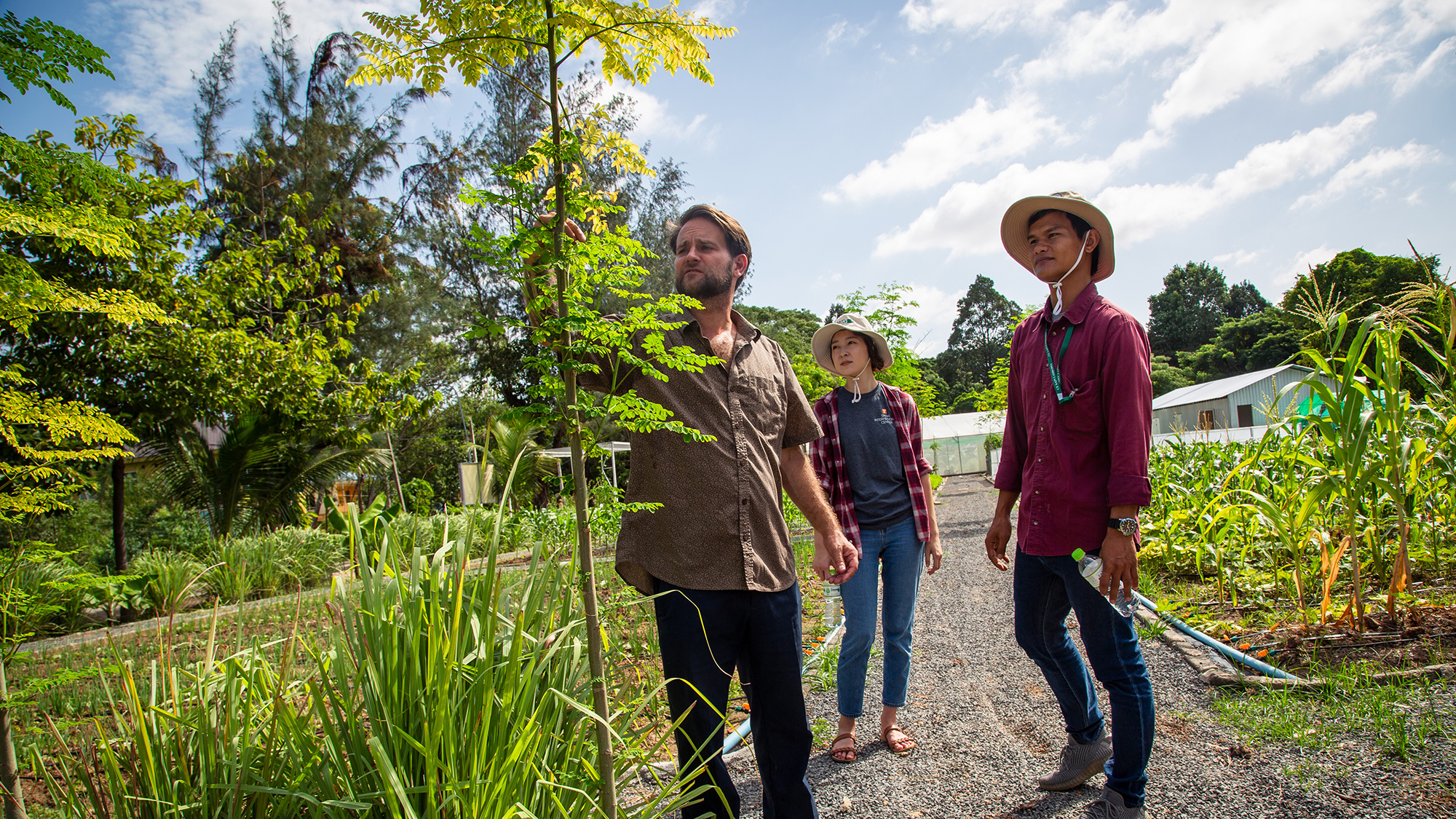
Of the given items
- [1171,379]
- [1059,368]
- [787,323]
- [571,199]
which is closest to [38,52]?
[571,199]

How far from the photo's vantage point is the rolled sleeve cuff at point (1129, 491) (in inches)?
81.8

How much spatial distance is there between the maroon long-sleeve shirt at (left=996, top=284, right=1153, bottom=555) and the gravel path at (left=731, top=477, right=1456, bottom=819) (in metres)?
0.97

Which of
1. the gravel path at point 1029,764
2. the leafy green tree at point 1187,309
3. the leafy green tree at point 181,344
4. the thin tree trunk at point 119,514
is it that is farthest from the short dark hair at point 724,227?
the leafy green tree at point 1187,309

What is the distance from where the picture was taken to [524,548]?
35.2 feet

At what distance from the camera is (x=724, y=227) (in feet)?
7.75

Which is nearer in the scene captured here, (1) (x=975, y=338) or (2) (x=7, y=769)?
(2) (x=7, y=769)

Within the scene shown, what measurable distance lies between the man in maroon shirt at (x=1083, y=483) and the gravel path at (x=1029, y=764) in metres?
0.22

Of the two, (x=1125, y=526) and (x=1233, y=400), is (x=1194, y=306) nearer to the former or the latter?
(x=1233, y=400)

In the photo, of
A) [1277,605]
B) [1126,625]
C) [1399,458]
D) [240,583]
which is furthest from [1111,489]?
[240,583]

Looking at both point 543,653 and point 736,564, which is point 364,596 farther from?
point 736,564

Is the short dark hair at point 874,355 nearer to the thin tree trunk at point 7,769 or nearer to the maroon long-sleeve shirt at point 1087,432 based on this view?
the maroon long-sleeve shirt at point 1087,432

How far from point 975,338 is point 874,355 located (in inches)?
2598

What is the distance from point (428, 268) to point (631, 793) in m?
20.5

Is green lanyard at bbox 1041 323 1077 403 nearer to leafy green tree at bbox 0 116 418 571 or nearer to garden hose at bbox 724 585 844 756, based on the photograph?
garden hose at bbox 724 585 844 756
